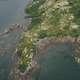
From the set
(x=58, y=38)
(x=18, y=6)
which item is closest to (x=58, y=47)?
(x=58, y=38)

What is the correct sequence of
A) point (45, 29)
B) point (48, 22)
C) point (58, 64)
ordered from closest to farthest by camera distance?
point (58, 64), point (45, 29), point (48, 22)

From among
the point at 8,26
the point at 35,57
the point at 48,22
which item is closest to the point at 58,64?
the point at 35,57

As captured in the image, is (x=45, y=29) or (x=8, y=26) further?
(x=8, y=26)

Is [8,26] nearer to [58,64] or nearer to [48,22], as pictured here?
[48,22]

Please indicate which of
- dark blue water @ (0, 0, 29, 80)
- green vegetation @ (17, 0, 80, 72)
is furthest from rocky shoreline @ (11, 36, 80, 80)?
dark blue water @ (0, 0, 29, 80)

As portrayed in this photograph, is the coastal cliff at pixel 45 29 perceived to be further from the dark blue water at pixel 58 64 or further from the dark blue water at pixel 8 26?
the dark blue water at pixel 8 26
